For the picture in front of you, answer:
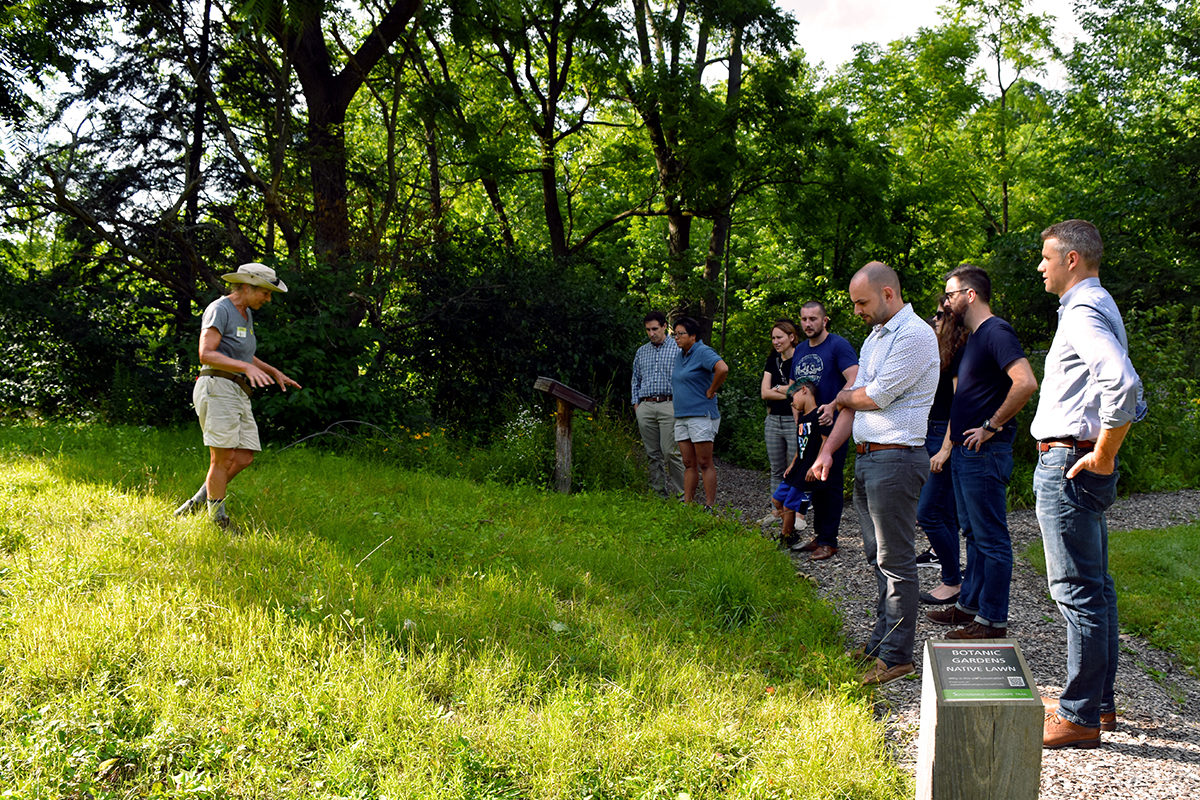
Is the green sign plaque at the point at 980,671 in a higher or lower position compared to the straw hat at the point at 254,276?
lower

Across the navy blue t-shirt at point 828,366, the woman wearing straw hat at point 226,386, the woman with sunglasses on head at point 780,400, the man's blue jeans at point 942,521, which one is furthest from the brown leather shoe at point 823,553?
the woman wearing straw hat at point 226,386

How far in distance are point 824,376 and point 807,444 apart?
613 millimetres

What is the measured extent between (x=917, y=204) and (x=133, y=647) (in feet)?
59.6

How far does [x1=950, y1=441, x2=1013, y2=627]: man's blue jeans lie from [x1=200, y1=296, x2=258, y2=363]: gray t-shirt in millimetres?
5188

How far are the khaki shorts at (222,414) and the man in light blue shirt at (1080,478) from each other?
5.16 meters

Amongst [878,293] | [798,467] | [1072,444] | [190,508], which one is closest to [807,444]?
[798,467]

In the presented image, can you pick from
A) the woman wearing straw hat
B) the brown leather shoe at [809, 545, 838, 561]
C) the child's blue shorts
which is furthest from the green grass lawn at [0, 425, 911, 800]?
the child's blue shorts

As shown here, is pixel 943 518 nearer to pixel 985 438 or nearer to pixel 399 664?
pixel 985 438

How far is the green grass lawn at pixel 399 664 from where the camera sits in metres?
Result: 3.00

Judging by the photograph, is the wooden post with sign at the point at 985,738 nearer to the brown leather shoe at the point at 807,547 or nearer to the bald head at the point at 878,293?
the bald head at the point at 878,293

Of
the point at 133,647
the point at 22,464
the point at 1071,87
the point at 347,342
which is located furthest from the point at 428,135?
the point at 1071,87

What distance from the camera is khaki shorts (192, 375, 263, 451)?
5574mm

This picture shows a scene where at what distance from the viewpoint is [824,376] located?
630 centimetres

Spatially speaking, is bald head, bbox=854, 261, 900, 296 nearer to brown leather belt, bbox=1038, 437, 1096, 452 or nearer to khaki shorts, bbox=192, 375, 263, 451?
brown leather belt, bbox=1038, 437, 1096, 452
